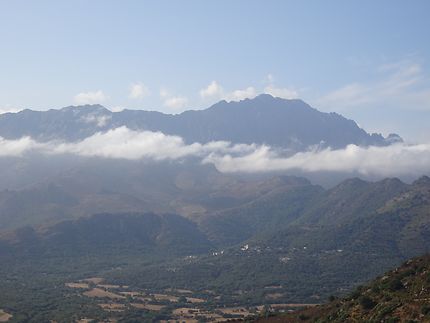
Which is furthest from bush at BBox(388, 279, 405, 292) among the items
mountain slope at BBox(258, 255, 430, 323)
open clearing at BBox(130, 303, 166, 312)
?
open clearing at BBox(130, 303, 166, 312)

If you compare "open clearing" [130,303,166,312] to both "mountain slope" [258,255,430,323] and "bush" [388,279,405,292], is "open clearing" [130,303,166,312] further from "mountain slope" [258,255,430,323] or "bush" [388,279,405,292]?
"bush" [388,279,405,292]

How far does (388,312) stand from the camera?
68.9m

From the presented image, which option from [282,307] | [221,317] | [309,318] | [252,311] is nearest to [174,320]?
[221,317]

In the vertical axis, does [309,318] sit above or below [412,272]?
below

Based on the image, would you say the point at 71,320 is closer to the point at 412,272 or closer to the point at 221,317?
the point at 221,317

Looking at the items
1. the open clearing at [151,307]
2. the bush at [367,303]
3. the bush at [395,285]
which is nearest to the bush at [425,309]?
the bush at [367,303]

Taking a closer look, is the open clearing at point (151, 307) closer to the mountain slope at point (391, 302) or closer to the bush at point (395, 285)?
the mountain slope at point (391, 302)

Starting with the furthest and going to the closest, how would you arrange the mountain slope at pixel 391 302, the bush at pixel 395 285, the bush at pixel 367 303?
1. the bush at pixel 395 285
2. the bush at pixel 367 303
3. the mountain slope at pixel 391 302

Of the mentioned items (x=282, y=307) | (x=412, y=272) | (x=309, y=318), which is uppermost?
(x=412, y=272)

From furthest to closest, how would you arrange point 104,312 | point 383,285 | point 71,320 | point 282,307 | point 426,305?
point 282,307, point 104,312, point 71,320, point 383,285, point 426,305

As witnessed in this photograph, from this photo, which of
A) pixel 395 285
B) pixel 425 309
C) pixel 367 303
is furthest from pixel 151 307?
pixel 425 309

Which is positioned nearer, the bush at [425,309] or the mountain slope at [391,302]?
the bush at [425,309]

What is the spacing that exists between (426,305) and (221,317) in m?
115

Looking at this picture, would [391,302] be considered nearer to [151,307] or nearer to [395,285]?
[395,285]
